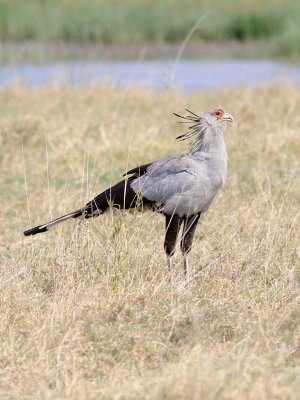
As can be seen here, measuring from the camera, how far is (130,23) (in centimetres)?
2002

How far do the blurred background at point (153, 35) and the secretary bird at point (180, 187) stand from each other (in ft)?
32.7

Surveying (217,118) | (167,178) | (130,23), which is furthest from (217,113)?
(130,23)

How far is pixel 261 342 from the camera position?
3.95 meters

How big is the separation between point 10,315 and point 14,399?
791 mm

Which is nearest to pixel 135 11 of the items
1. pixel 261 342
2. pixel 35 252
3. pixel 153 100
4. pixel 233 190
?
pixel 153 100

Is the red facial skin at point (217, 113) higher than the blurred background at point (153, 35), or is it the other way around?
the red facial skin at point (217, 113)

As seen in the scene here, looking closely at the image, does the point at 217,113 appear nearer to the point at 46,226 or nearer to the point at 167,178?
the point at 167,178

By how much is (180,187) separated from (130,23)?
604 inches

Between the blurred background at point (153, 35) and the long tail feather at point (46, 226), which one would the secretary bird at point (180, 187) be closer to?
the long tail feather at point (46, 226)

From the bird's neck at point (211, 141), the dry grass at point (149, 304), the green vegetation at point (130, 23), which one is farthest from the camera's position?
the green vegetation at point (130, 23)

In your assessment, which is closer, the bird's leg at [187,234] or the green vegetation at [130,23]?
the bird's leg at [187,234]

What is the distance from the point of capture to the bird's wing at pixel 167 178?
201 inches

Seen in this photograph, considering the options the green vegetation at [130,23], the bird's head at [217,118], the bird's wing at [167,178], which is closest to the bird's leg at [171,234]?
the bird's wing at [167,178]

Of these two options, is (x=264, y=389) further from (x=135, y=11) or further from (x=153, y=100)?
(x=135, y=11)
